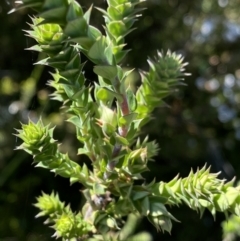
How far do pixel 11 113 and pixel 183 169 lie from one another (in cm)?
87

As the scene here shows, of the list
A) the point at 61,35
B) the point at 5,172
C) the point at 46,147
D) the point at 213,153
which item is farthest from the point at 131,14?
the point at 213,153

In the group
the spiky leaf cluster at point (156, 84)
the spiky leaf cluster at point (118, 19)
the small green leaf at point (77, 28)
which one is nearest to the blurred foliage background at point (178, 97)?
the spiky leaf cluster at point (156, 84)

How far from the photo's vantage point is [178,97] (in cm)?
214

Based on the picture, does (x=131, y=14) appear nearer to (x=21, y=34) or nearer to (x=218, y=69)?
(x=21, y=34)

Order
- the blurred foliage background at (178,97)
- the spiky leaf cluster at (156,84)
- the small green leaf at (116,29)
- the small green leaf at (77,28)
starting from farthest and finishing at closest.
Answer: the blurred foliage background at (178,97), the spiky leaf cluster at (156,84), the small green leaf at (116,29), the small green leaf at (77,28)

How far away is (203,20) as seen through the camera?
215cm

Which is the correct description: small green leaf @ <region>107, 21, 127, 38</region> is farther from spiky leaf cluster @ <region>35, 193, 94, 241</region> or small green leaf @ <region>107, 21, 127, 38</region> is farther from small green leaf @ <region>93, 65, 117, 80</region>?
spiky leaf cluster @ <region>35, 193, 94, 241</region>

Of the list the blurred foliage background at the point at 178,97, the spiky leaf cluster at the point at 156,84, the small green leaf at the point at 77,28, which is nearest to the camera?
the small green leaf at the point at 77,28

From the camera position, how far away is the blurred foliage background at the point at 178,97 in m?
1.93

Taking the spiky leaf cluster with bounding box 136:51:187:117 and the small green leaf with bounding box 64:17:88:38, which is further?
the spiky leaf cluster with bounding box 136:51:187:117

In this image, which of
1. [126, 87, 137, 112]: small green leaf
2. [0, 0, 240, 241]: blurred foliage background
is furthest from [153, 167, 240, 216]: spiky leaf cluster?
[0, 0, 240, 241]: blurred foliage background

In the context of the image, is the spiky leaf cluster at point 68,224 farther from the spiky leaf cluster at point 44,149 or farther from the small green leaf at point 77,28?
the small green leaf at point 77,28

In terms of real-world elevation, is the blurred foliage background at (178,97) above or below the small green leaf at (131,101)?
below

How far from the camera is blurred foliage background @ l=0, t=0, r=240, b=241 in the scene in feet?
6.35
